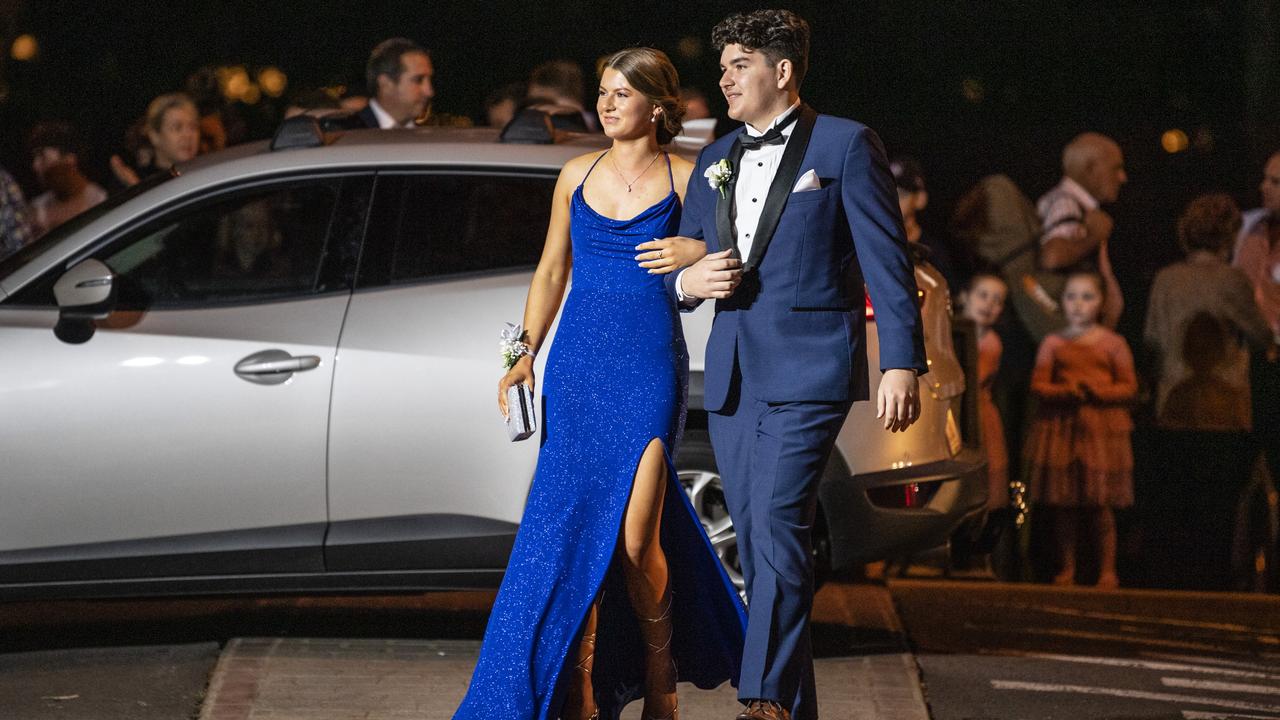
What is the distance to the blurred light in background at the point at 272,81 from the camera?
472 inches

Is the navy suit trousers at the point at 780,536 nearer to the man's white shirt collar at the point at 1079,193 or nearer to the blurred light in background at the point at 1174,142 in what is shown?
the man's white shirt collar at the point at 1079,193

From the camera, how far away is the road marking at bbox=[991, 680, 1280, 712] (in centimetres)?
589

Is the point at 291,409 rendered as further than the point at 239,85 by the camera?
No

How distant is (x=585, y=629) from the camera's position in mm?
4852

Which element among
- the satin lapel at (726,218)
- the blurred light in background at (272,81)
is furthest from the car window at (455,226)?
the blurred light in background at (272,81)

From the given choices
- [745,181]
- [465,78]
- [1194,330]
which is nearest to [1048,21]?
[1194,330]

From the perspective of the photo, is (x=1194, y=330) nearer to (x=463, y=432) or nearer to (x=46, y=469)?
(x=463, y=432)

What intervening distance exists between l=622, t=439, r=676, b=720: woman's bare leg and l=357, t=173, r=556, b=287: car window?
4.99 feet

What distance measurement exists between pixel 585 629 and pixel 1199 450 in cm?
552

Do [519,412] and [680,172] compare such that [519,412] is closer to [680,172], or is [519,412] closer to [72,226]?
[680,172]

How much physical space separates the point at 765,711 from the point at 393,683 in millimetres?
1720

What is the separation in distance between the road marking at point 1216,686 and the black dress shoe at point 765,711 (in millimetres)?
2037

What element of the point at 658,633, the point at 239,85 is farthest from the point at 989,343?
the point at 239,85

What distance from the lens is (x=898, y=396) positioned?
14.9 feet
